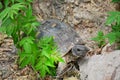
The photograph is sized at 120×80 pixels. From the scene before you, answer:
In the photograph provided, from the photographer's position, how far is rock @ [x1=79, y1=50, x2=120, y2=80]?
341 cm

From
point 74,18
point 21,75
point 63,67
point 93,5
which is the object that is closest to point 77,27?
point 74,18

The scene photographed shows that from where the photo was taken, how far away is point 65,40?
4.14 metres

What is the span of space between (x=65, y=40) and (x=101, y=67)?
2.71 ft

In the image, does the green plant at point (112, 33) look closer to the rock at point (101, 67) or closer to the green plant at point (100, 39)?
the green plant at point (100, 39)

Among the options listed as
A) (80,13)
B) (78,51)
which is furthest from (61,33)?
(80,13)

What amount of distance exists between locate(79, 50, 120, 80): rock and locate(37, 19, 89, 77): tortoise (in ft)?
0.52

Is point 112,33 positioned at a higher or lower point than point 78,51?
higher

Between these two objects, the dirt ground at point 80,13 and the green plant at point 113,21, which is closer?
the green plant at point 113,21

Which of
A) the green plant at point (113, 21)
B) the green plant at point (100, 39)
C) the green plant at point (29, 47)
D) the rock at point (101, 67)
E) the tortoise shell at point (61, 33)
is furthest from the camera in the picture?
the green plant at point (100, 39)

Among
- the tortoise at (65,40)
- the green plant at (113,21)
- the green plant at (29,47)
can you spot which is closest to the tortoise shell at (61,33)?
the tortoise at (65,40)

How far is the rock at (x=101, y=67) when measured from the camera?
3.41 meters

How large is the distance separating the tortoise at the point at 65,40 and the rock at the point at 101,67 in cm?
16

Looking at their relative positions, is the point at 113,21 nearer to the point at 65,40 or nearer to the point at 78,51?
the point at 78,51

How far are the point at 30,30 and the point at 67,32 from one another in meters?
0.80
